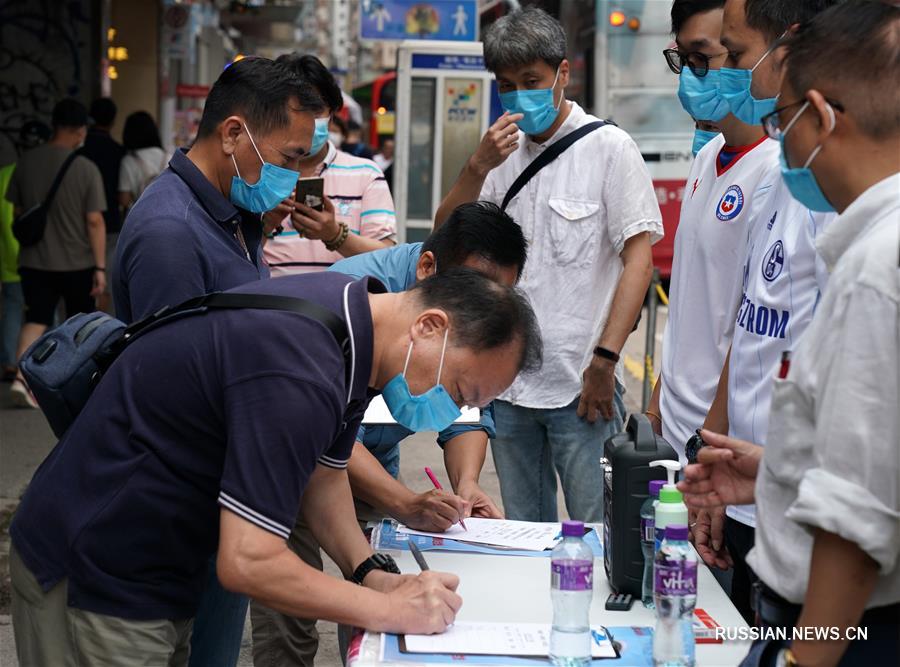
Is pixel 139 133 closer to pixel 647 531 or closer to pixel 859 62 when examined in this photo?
pixel 647 531

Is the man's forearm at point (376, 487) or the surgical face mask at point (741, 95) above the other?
the surgical face mask at point (741, 95)

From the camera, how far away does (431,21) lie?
11.3 meters

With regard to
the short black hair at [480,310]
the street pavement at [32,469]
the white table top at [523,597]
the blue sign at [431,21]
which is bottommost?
the street pavement at [32,469]

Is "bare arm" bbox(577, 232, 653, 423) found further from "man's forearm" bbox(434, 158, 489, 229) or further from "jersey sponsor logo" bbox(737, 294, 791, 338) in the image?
"jersey sponsor logo" bbox(737, 294, 791, 338)

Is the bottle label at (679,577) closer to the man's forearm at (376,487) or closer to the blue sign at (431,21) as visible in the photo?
the man's forearm at (376,487)

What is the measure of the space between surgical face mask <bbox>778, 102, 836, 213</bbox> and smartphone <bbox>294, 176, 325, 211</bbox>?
2.69 meters

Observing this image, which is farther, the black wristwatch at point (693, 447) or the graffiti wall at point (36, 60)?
the graffiti wall at point (36, 60)

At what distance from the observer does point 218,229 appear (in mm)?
3219

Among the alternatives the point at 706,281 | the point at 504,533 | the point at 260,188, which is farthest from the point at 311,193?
the point at 504,533

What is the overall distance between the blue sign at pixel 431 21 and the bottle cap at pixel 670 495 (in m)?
9.35

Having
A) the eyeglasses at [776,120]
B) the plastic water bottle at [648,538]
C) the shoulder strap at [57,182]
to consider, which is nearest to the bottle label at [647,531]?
the plastic water bottle at [648,538]

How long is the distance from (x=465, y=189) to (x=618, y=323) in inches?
30.9

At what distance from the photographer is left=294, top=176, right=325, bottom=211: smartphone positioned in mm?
4543

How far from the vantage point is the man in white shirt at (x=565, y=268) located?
4.08m
